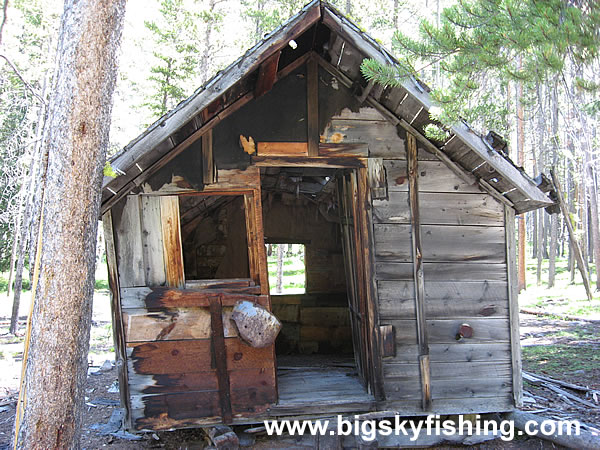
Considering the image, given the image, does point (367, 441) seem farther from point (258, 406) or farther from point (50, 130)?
point (50, 130)

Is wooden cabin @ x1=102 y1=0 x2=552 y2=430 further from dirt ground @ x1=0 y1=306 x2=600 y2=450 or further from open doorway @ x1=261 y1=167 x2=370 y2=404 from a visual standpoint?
open doorway @ x1=261 y1=167 x2=370 y2=404

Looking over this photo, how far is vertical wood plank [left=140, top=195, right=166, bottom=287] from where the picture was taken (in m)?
5.59

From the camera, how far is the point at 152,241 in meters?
5.61

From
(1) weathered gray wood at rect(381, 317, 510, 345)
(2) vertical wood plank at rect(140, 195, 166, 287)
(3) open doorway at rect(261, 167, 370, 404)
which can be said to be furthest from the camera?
(3) open doorway at rect(261, 167, 370, 404)

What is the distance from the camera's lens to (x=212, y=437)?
5.40 meters

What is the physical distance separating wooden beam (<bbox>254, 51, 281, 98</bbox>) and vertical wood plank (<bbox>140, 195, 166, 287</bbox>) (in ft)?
5.34

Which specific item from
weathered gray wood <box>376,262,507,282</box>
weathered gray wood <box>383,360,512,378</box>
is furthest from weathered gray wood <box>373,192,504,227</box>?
weathered gray wood <box>383,360,512,378</box>

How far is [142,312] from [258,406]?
165 cm

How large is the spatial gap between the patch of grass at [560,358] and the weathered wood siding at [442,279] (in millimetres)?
3318

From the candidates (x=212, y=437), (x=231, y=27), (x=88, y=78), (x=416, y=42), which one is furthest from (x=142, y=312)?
(x=231, y=27)

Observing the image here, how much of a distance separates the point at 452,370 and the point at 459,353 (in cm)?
21

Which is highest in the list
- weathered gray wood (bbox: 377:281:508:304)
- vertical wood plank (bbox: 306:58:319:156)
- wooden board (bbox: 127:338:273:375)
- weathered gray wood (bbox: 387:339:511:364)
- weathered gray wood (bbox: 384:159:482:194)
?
vertical wood plank (bbox: 306:58:319:156)

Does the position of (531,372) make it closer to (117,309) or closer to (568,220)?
(568,220)

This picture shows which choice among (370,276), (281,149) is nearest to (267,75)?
(281,149)
